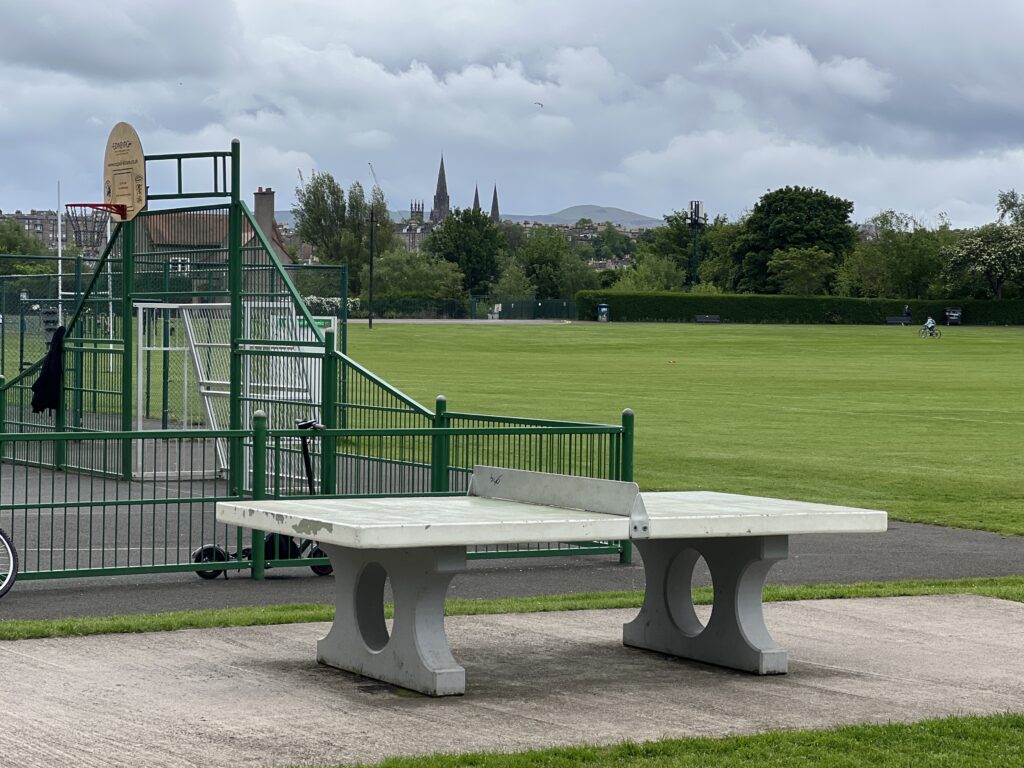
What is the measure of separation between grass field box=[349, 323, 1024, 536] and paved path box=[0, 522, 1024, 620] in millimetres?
1935

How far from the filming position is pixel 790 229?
129375 millimetres

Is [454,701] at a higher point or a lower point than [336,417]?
lower

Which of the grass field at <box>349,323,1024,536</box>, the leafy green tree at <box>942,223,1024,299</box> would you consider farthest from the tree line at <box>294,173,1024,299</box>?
the grass field at <box>349,323,1024,536</box>

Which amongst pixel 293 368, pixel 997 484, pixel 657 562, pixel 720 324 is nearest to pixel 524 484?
pixel 657 562

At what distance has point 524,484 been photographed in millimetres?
8828

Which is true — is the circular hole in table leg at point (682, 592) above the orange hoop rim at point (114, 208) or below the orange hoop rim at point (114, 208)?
below

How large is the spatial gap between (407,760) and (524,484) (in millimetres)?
2748

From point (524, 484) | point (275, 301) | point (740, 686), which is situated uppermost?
point (275, 301)

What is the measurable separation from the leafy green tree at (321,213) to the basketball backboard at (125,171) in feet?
402

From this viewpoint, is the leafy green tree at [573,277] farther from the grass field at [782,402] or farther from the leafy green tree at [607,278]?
the grass field at [782,402]

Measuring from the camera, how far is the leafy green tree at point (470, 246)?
157250mm

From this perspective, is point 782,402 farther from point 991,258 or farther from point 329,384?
point 991,258

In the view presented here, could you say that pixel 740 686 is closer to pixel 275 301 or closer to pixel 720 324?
pixel 275 301

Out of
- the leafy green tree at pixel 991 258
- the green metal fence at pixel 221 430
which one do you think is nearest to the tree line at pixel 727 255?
the leafy green tree at pixel 991 258
